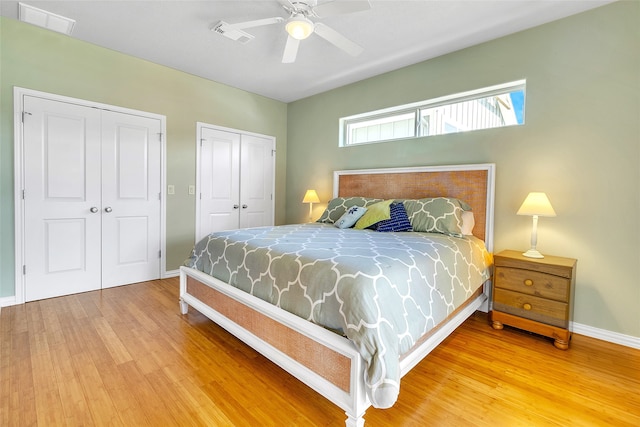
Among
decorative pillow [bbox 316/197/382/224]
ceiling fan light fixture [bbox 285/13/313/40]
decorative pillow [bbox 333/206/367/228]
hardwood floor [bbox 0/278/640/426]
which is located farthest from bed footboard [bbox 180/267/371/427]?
ceiling fan light fixture [bbox 285/13/313/40]

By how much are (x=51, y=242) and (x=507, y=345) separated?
4157mm

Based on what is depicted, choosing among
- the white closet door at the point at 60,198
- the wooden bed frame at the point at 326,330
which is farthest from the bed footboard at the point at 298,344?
the white closet door at the point at 60,198

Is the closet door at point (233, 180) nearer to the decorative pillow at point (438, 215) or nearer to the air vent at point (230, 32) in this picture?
the air vent at point (230, 32)

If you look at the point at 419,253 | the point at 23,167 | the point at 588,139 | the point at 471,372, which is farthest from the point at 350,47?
the point at 23,167

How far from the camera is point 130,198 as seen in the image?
3338 millimetres

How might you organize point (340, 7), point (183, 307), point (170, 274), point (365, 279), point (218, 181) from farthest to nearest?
point (218, 181) < point (170, 274) < point (183, 307) < point (340, 7) < point (365, 279)

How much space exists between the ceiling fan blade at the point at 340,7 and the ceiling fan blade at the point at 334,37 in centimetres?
10

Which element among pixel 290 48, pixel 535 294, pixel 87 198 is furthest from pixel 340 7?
pixel 87 198

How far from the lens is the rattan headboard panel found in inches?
111

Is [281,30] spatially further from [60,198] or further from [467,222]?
[60,198]

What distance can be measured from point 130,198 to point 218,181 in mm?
1092

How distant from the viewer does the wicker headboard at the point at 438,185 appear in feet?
9.14

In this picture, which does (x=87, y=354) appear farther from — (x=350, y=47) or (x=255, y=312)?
(x=350, y=47)

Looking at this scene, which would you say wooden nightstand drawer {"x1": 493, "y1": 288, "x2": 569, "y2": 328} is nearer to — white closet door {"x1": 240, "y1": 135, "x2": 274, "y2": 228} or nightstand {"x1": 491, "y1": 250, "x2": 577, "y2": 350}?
nightstand {"x1": 491, "y1": 250, "x2": 577, "y2": 350}
